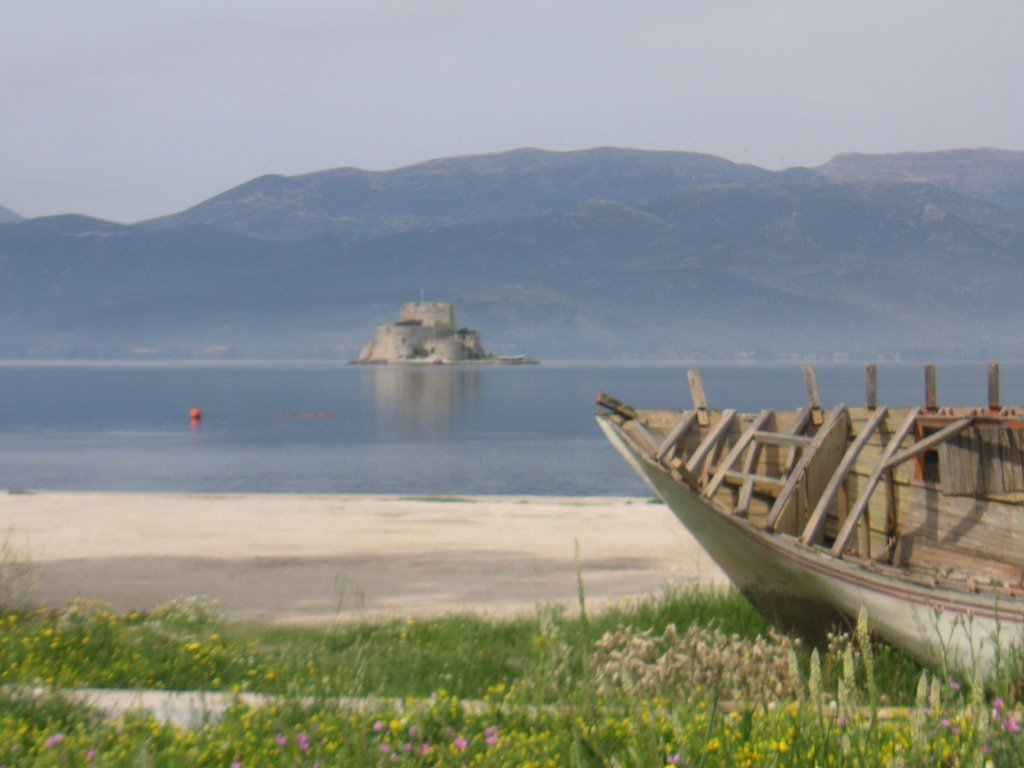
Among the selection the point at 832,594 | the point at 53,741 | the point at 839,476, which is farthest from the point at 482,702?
the point at 839,476

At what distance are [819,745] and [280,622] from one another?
790 cm

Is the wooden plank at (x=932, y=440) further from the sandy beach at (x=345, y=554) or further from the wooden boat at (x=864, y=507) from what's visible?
the sandy beach at (x=345, y=554)

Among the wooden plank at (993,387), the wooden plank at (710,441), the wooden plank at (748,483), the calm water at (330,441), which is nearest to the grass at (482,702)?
the wooden plank at (748,483)

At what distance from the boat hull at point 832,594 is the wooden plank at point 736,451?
0.40 metres

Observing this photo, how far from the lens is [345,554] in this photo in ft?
63.2

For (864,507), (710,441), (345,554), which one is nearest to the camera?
(864,507)

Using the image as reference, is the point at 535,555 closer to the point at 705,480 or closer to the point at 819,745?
the point at 705,480

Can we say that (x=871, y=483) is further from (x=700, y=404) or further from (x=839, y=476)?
(x=700, y=404)

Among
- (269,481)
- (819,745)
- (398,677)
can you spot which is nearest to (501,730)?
(819,745)

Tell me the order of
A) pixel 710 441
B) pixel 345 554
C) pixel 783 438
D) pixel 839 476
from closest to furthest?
pixel 839 476 → pixel 783 438 → pixel 710 441 → pixel 345 554

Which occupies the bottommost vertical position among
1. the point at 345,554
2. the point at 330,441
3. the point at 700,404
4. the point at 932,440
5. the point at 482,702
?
the point at 330,441

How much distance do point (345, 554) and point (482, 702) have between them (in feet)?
39.3

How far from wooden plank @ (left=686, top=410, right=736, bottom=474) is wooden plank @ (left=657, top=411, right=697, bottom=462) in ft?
0.60

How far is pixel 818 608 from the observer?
10.1 meters
